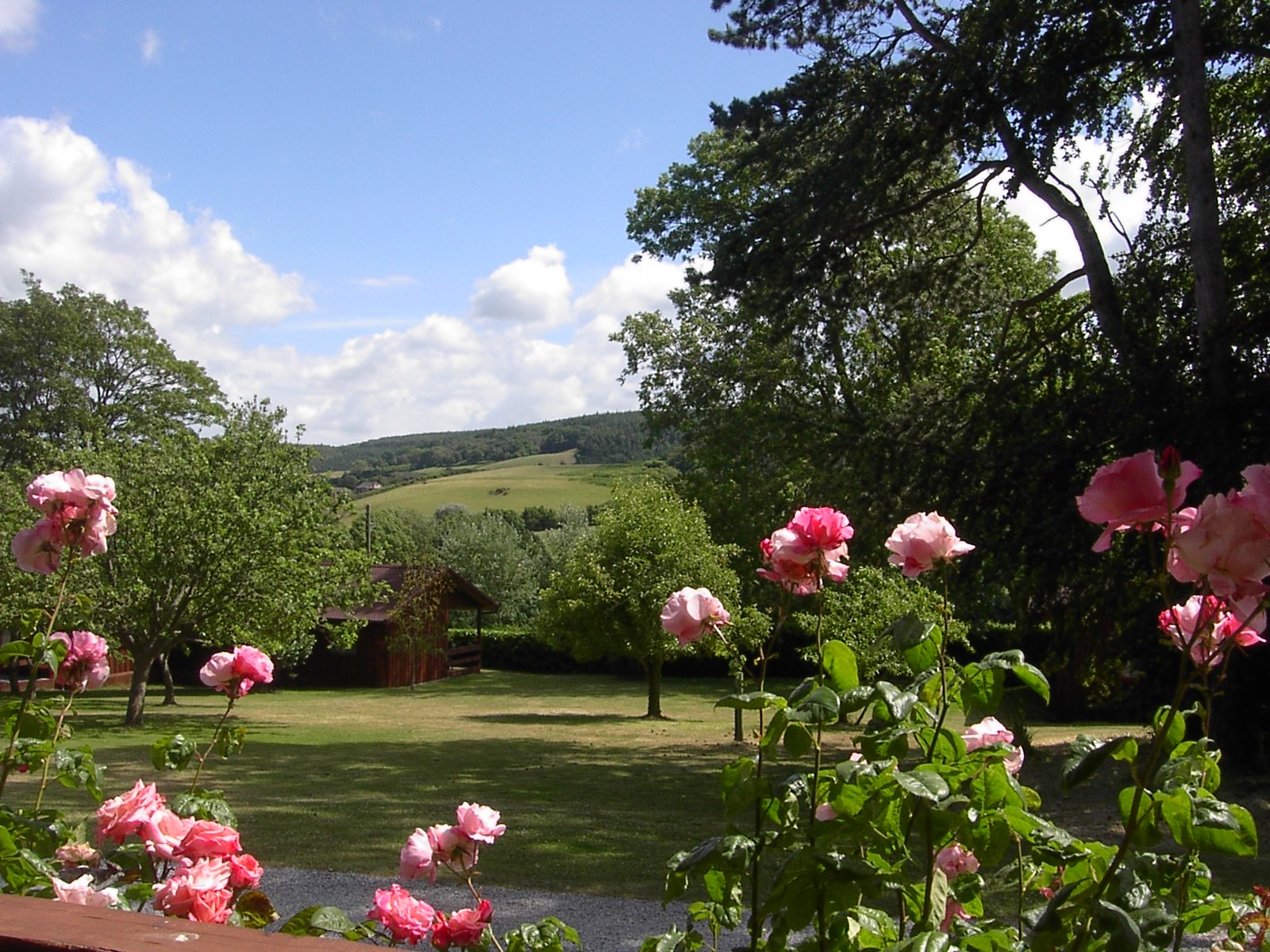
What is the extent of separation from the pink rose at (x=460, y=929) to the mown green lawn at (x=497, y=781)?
54.3 inches

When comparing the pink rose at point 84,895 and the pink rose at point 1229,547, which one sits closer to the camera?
the pink rose at point 1229,547

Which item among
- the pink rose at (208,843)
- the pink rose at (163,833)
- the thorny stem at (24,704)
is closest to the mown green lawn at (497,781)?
the thorny stem at (24,704)

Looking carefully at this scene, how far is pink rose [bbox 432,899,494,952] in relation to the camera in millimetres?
2027

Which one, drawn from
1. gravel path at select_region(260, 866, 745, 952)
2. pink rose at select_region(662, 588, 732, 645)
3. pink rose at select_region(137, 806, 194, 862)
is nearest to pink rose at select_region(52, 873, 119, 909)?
pink rose at select_region(137, 806, 194, 862)

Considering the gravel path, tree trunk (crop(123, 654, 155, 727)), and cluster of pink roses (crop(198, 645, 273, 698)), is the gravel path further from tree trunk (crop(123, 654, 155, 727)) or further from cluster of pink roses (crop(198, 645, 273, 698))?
tree trunk (crop(123, 654, 155, 727))

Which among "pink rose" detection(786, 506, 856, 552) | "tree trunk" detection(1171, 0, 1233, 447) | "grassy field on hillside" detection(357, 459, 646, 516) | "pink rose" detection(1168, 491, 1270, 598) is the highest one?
"grassy field on hillside" detection(357, 459, 646, 516)

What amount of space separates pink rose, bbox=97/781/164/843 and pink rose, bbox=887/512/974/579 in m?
1.60

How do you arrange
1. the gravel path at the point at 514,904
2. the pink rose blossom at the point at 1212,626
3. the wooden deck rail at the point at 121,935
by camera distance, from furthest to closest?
the gravel path at the point at 514,904 < the pink rose blossom at the point at 1212,626 < the wooden deck rail at the point at 121,935

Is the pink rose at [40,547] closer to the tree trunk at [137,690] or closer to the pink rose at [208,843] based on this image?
the pink rose at [208,843]

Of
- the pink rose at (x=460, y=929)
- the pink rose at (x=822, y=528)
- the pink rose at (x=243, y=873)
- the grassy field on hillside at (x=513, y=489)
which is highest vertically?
the grassy field on hillside at (x=513, y=489)

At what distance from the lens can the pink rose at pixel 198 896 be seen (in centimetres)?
189

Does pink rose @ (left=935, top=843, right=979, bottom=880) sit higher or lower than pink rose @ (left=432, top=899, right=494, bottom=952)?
higher

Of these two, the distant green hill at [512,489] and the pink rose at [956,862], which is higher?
the distant green hill at [512,489]

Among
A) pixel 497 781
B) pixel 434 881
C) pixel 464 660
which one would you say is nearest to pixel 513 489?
pixel 464 660
